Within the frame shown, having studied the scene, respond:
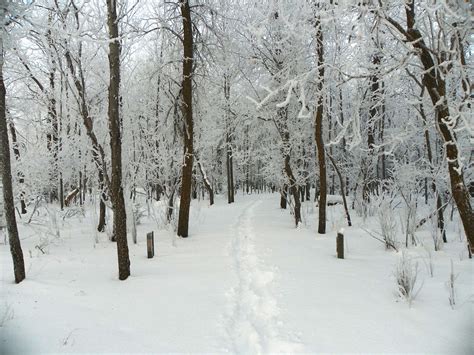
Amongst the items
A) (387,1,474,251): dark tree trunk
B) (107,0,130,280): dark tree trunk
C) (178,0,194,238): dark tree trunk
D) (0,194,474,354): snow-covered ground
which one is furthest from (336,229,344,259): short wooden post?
(178,0,194,238): dark tree trunk

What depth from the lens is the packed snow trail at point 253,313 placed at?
3.18m

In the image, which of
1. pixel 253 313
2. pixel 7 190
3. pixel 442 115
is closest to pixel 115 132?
pixel 7 190

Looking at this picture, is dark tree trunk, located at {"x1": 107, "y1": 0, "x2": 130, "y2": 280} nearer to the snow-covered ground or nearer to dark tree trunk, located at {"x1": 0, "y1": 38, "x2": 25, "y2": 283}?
the snow-covered ground

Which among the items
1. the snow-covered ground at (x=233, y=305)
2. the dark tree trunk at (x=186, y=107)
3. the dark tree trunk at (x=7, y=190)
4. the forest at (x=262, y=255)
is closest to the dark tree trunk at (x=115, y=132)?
the forest at (x=262, y=255)

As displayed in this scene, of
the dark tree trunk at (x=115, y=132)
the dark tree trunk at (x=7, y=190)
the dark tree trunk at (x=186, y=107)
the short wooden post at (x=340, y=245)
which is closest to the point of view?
the dark tree trunk at (x=7, y=190)

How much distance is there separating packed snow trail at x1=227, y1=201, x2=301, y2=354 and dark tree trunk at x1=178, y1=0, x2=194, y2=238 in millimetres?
3009

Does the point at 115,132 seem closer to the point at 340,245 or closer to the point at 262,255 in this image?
the point at 262,255

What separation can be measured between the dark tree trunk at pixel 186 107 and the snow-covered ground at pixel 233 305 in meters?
2.08

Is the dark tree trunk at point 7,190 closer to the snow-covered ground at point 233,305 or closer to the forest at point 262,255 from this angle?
the forest at point 262,255

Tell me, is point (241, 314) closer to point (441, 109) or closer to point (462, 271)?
point (441, 109)

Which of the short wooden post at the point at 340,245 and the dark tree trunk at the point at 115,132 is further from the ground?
the dark tree trunk at the point at 115,132

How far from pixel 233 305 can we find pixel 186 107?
5.99 metres

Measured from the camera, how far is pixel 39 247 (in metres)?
7.00

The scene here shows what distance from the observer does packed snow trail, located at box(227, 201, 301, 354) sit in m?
3.18
